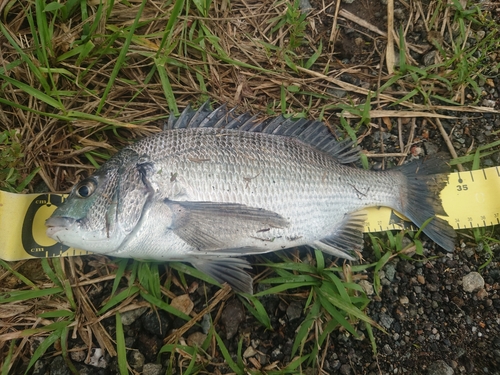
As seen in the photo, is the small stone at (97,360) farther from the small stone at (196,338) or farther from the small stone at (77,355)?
the small stone at (196,338)

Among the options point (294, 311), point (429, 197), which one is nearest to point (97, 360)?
point (294, 311)

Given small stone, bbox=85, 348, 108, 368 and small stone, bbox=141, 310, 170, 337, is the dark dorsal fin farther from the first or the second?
small stone, bbox=85, 348, 108, 368

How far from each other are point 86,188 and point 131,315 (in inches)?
39.6

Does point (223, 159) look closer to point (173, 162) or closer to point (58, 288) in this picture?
point (173, 162)

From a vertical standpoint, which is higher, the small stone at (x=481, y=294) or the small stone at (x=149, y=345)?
the small stone at (x=481, y=294)

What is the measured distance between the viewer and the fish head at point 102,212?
7.07 feet

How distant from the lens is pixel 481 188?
2.82m

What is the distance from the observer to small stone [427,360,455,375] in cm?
238

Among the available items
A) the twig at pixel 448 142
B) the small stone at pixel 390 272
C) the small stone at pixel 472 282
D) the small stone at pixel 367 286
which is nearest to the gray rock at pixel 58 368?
the small stone at pixel 367 286

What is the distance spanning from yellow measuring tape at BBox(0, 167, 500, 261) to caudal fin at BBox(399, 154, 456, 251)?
0.46 ft

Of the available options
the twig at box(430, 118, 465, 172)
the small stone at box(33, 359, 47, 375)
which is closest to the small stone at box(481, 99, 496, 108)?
the twig at box(430, 118, 465, 172)

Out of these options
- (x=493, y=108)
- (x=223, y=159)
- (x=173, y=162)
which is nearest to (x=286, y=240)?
(x=223, y=159)

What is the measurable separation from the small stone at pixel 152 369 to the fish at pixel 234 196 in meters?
0.73

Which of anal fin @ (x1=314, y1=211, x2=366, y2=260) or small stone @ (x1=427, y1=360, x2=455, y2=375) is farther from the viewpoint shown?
anal fin @ (x1=314, y1=211, x2=366, y2=260)
